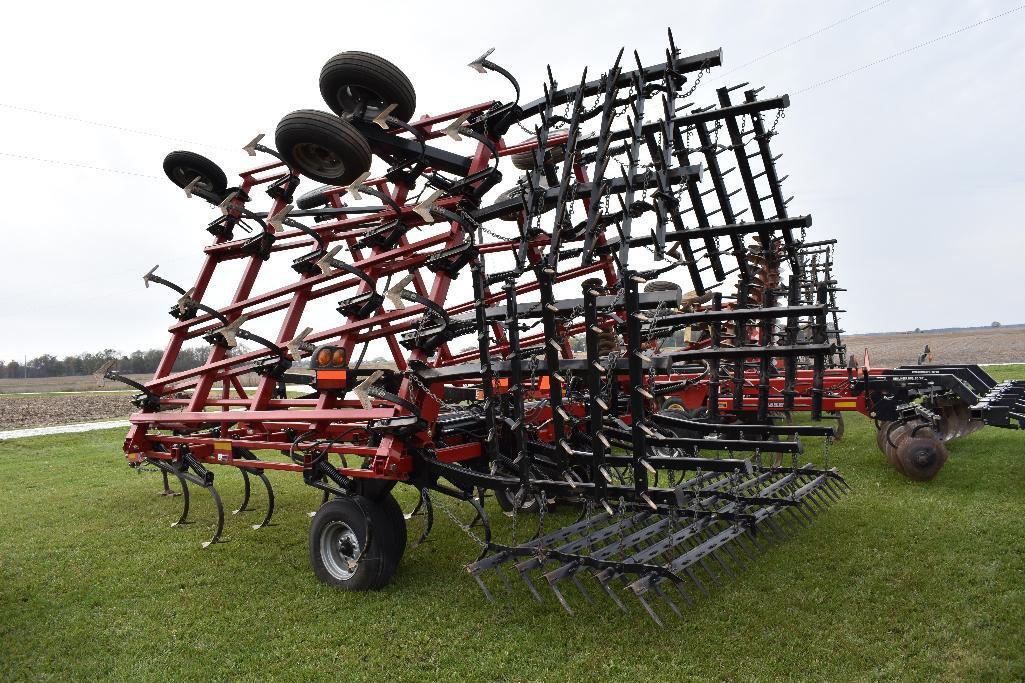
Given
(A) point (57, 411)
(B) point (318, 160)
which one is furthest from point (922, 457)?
(A) point (57, 411)

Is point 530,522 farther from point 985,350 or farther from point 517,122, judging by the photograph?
point 985,350

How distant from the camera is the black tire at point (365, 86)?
16.6 feet

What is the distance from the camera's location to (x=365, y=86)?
16.9ft

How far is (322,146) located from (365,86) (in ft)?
2.73

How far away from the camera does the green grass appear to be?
3.59m

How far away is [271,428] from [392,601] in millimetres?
2196

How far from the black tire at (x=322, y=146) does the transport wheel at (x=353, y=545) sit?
2.36 metres

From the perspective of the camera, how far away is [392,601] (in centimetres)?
460

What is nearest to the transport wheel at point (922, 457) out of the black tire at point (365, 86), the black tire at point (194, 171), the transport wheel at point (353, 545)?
the transport wheel at point (353, 545)

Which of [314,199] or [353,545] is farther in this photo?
[314,199]

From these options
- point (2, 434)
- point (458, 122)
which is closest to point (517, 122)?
point (458, 122)

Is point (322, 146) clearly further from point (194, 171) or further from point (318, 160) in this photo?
point (194, 171)

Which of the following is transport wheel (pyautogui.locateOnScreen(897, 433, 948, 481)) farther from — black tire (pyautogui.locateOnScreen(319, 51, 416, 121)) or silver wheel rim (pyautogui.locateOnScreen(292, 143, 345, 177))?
silver wheel rim (pyautogui.locateOnScreen(292, 143, 345, 177))

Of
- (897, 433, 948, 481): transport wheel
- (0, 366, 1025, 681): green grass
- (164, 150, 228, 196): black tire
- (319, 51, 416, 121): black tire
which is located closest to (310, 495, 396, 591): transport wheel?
(0, 366, 1025, 681): green grass
